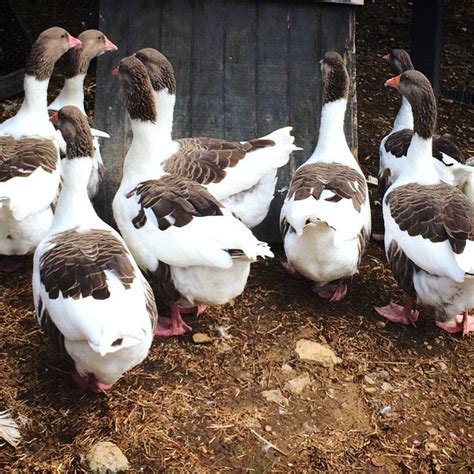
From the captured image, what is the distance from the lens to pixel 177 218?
3.57 metres

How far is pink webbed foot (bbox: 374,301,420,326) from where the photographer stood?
4.04 metres

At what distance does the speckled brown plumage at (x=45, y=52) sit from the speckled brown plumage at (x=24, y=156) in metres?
0.49

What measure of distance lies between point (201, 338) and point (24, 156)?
1.45m

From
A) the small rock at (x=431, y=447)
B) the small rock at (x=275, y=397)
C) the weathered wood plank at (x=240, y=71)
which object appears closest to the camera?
the small rock at (x=431, y=447)

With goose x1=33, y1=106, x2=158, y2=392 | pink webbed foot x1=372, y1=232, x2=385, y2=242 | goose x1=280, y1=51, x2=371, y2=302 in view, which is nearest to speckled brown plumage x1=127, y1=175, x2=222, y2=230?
goose x1=33, y1=106, x2=158, y2=392

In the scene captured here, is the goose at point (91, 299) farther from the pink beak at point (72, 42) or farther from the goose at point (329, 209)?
the pink beak at point (72, 42)

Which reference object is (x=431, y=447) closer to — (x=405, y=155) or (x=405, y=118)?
(x=405, y=155)

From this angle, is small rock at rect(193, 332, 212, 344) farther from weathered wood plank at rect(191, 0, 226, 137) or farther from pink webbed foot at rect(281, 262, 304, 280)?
weathered wood plank at rect(191, 0, 226, 137)

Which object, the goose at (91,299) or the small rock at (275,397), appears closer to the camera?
the goose at (91,299)

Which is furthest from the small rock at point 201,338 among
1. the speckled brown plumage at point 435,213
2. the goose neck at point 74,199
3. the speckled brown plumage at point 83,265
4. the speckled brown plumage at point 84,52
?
the speckled brown plumage at point 84,52

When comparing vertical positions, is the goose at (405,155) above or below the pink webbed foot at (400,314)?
above

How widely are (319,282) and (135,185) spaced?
3.86 feet

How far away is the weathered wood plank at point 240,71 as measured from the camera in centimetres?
493

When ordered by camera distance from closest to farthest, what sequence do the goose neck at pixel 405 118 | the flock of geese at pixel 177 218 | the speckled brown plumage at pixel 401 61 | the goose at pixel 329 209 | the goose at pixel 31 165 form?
1. the flock of geese at pixel 177 218
2. the goose at pixel 329 209
3. the goose at pixel 31 165
4. the goose neck at pixel 405 118
5. the speckled brown plumage at pixel 401 61
